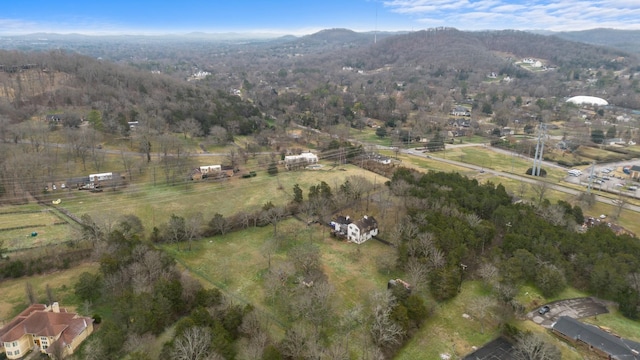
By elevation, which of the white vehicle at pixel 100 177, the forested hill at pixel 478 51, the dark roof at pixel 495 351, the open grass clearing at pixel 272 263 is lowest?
the dark roof at pixel 495 351

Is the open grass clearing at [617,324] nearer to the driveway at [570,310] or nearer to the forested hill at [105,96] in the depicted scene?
the driveway at [570,310]

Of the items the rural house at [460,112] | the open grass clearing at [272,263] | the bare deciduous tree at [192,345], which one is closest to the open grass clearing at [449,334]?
the open grass clearing at [272,263]

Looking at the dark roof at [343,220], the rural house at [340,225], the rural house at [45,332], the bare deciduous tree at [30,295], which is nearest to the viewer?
the rural house at [45,332]

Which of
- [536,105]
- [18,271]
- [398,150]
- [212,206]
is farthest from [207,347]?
[536,105]

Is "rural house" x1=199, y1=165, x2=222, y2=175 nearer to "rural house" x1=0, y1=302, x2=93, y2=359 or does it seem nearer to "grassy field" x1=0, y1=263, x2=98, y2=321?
"grassy field" x1=0, y1=263, x2=98, y2=321

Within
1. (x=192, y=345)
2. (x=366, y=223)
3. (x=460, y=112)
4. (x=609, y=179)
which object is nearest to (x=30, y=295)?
(x=192, y=345)

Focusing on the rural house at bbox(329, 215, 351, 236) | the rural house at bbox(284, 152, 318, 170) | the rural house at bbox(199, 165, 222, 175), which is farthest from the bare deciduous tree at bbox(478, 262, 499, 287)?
the rural house at bbox(199, 165, 222, 175)
